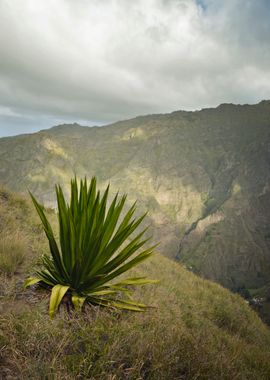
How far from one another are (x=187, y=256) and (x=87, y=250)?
19506cm

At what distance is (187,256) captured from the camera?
Answer: 191000 mm

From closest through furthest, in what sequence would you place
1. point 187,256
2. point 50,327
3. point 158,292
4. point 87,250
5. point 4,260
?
point 50,327, point 87,250, point 4,260, point 158,292, point 187,256

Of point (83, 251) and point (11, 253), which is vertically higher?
point (83, 251)

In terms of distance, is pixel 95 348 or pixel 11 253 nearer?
pixel 95 348

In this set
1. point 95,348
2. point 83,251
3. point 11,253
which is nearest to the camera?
point 95,348

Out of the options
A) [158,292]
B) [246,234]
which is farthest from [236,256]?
[158,292]

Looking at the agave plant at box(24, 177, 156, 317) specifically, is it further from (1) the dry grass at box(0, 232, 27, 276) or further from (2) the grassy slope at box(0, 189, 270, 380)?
(1) the dry grass at box(0, 232, 27, 276)

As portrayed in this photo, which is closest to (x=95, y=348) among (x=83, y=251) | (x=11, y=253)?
(x=83, y=251)

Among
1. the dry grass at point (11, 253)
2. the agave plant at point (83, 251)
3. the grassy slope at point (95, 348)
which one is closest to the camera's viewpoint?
the grassy slope at point (95, 348)

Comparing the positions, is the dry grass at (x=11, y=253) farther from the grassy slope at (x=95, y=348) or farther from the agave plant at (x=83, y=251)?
the agave plant at (x=83, y=251)

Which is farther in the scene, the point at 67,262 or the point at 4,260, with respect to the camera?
the point at 4,260

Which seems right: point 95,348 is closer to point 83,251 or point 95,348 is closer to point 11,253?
point 83,251

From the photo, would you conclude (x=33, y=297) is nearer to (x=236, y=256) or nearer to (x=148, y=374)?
(x=148, y=374)

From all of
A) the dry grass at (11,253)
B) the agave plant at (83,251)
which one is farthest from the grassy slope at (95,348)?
the agave plant at (83,251)
